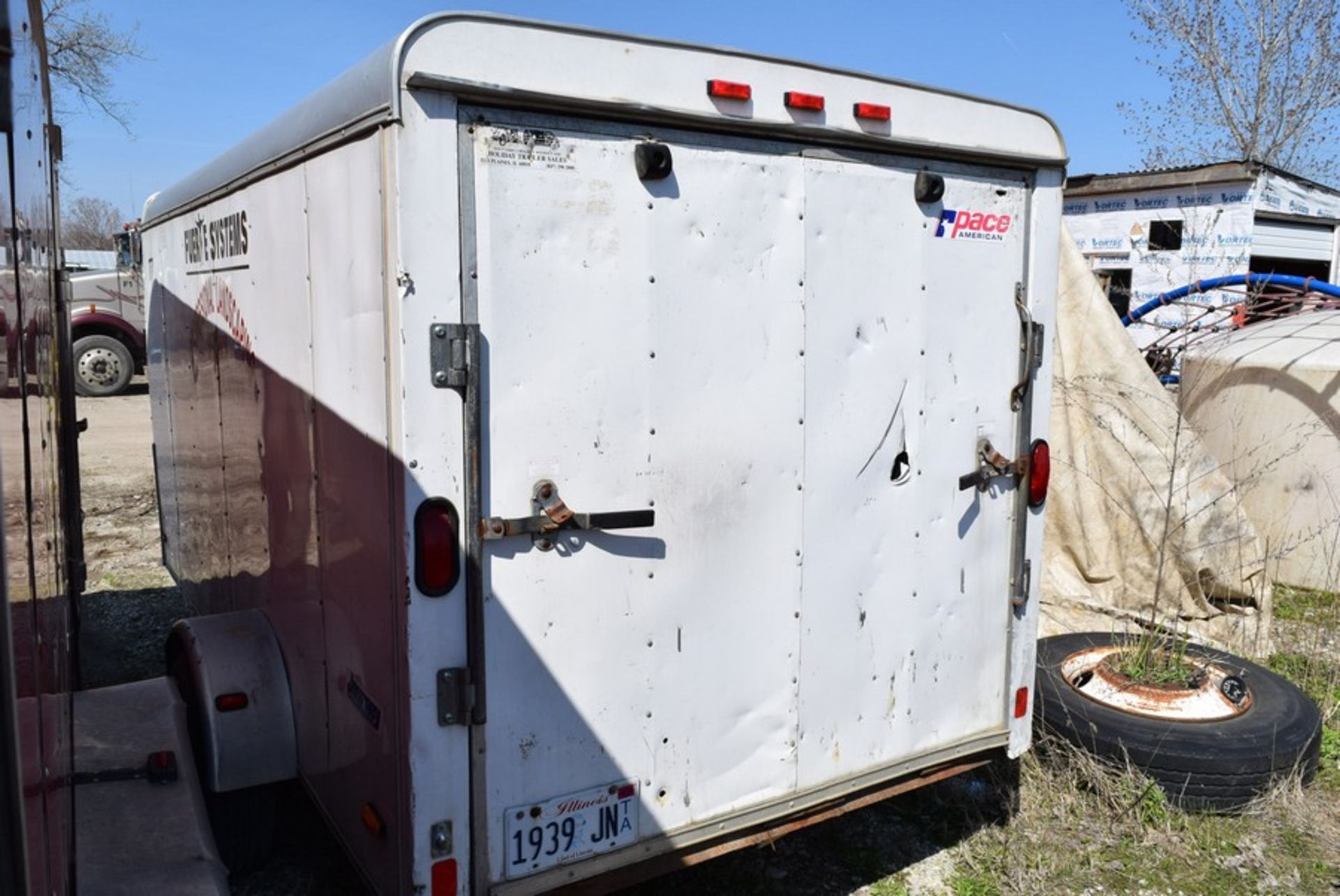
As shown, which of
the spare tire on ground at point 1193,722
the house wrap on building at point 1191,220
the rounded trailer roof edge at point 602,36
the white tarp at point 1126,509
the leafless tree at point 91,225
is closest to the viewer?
the rounded trailer roof edge at point 602,36

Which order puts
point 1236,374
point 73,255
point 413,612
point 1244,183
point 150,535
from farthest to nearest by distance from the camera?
point 73,255, point 1244,183, point 150,535, point 1236,374, point 413,612

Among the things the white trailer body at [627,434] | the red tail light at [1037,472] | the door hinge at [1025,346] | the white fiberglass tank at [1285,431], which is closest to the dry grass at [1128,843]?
the white trailer body at [627,434]

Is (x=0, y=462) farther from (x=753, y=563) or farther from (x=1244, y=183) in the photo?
(x=1244, y=183)

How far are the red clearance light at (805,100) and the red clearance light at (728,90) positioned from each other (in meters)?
0.14

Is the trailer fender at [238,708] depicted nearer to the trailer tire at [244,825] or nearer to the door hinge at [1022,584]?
the trailer tire at [244,825]

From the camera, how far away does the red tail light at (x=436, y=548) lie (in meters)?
2.58

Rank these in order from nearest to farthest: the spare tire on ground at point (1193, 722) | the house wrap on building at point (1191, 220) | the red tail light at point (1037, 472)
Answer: the red tail light at point (1037, 472) < the spare tire on ground at point (1193, 722) < the house wrap on building at point (1191, 220)

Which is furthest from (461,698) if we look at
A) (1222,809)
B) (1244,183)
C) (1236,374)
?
(1244,183)

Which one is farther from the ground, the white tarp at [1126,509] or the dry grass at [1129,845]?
the white tarp at [1126,509]

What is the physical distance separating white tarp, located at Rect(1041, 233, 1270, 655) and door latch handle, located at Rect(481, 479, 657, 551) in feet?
15.3

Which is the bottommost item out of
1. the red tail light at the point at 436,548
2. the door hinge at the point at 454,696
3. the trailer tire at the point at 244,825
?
the trailer tire at the point at 244,825

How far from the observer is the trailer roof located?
8.10 ft

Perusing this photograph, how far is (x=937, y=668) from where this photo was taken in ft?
12.1

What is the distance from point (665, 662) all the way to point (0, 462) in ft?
7.03
